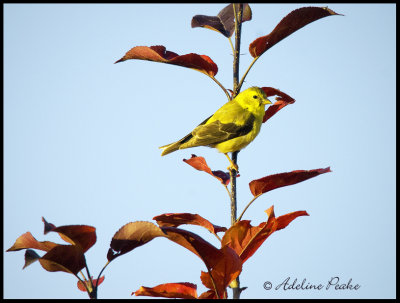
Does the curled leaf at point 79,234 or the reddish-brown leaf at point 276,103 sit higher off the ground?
the reddish-brown leaf at point 276,103

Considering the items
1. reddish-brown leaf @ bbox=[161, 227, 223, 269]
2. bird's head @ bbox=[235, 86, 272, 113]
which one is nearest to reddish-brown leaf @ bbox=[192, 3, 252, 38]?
reddish-brown leaf @ bbox=[161, 227, 223, 269]

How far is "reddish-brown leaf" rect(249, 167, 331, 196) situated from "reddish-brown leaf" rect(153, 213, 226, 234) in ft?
0.99

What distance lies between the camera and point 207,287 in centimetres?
220

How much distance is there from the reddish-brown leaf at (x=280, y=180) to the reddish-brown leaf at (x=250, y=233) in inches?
4.8

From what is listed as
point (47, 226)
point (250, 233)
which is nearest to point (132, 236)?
point (47, 226)

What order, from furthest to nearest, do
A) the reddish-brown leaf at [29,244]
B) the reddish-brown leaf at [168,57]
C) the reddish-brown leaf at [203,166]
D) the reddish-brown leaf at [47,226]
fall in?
the reddish-brown leaf at [203,166] → the reddish-brown leaf at [168,57] → the reddish-brown leaf at [29,244] → the reddish-brown leaf at [47,226]

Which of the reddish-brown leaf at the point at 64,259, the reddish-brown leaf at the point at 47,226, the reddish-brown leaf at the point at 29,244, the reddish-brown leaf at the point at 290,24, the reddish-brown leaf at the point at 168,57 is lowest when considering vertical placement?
the reddish-brown leaf at the point at 64,259

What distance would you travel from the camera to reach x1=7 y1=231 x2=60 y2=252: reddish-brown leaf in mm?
1898

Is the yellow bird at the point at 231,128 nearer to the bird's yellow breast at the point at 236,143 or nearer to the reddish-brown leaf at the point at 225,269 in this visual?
the bird's yellow breast at the point at 236,143

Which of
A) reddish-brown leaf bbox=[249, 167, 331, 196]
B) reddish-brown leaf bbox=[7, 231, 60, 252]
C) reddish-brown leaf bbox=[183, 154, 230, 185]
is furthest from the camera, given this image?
reddish-brown leaf bbox=[183, 154, 230, 185]

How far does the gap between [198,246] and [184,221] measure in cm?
40

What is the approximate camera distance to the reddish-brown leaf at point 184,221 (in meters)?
2.27

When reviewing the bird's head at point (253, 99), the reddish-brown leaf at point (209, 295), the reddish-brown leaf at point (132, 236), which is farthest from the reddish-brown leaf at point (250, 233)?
the bird's head at point (253, 99)

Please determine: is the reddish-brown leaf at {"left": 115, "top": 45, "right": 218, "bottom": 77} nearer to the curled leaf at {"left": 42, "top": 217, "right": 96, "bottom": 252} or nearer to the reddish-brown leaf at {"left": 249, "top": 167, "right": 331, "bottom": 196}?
the reddish-brown leaf at {"left": 249, "top": 167, "right": 331, "bottom": 196}
